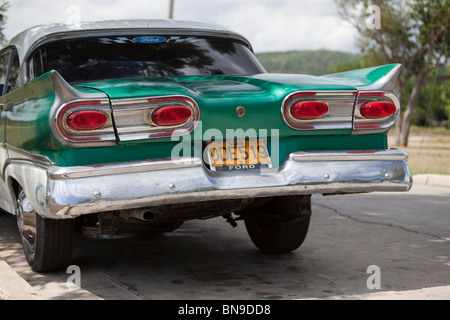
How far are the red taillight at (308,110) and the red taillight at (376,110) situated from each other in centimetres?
29

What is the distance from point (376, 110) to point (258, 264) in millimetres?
1564

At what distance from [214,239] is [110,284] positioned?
1895 mm

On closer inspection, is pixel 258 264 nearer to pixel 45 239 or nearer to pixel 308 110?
pixel 308 110

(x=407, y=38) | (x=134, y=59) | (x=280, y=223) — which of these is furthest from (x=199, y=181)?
(x=407, y=38)

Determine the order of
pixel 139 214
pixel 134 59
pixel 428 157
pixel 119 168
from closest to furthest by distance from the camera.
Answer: pixel 119 168 → pixel 139 214 → pixel 134 59 → pixel 428 157

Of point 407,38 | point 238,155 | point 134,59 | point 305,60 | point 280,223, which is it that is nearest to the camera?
point 238,155

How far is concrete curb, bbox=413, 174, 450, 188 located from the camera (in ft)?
35.0

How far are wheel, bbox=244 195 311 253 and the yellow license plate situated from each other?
2.64 ft

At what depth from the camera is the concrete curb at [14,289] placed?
3.83 m

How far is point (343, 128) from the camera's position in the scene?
4.37 m

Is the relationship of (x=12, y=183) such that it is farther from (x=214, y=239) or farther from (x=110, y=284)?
(x=214, y=239)

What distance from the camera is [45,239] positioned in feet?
14.8

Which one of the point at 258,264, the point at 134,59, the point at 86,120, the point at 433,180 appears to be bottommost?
the point at 433,180
